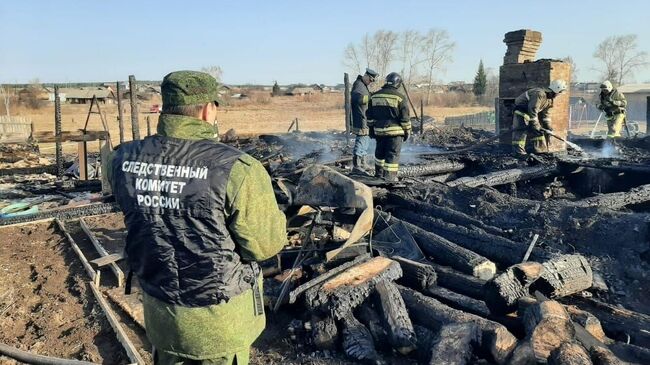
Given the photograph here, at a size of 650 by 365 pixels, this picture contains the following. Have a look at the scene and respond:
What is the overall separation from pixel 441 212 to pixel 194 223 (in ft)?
15.7

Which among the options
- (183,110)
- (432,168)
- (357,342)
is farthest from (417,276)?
(432,168)

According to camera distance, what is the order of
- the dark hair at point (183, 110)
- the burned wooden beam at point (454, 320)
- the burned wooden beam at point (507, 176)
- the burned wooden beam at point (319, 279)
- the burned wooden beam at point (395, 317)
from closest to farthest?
1. the dark hair at point (183, 110)
2. the burned wooden beam at point (454, 320)
3. the burned wooden beam at point (395, 317)
4. the burned wooden beam at point (319, 279)
5. the burned wooden beam at point (507, 176)

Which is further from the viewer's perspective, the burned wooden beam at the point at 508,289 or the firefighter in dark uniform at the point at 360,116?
the firefighter in dark uniform at the point at 360,116

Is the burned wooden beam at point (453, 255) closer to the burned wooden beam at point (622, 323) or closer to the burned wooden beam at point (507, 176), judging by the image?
the burned wooden beam at point (622, 323)

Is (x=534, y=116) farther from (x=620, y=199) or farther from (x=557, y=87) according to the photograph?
(x=620, y=199)

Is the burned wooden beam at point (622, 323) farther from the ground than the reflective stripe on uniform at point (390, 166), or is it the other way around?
the reflective stripe on uniform at point (390, 166)

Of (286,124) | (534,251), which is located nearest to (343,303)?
(534,251)

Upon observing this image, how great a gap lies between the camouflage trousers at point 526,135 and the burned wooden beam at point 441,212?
3.81 m

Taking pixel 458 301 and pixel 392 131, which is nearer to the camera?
pixel 458 301

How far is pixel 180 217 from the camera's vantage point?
2113mm

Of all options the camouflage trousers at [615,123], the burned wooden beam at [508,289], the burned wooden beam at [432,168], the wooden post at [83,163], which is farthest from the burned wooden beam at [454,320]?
the camouflage trousers at [615,123]

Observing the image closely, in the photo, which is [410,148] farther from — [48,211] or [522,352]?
[522,352]

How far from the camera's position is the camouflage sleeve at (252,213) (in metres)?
2.10

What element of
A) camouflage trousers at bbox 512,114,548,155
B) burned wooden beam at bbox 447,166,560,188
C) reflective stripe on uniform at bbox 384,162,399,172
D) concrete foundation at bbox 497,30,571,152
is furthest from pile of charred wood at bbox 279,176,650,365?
concrete foundation at bbox 497,30,571,152
